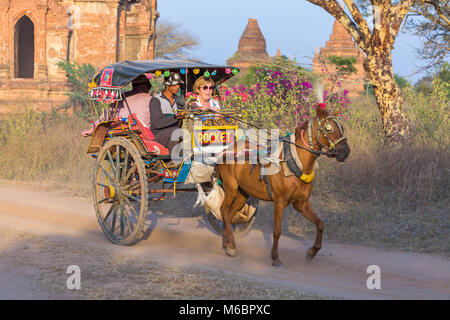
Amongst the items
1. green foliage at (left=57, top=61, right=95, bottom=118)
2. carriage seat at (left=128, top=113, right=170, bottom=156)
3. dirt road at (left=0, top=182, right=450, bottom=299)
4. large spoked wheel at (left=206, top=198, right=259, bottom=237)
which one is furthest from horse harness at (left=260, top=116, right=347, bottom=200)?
green foliage at (left=57, top=61, right=95, bottom=118)

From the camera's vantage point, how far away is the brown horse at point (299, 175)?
225 inches

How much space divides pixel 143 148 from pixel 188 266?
5.78 feet

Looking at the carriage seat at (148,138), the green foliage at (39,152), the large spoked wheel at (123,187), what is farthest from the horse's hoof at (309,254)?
the green foliage at (39,152)

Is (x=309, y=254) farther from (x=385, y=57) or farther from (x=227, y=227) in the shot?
(x=385, y=57)

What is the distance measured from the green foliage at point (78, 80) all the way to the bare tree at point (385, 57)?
11853mm

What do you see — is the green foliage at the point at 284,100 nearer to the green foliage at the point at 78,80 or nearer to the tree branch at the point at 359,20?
the tree branch at the point at 359,20

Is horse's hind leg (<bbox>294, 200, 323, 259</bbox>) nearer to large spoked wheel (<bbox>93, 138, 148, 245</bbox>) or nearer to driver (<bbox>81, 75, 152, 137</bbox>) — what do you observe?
large spoked wheel (<bbox>93, 138, 148, 245</bbox>)

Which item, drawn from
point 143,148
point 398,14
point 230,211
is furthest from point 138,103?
point 398,14

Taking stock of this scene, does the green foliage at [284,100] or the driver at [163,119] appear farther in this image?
the green foliage at [284,100]


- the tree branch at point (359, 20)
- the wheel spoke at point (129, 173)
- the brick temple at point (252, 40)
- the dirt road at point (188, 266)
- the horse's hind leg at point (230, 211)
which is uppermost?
the brick temple at point (252, 40)
